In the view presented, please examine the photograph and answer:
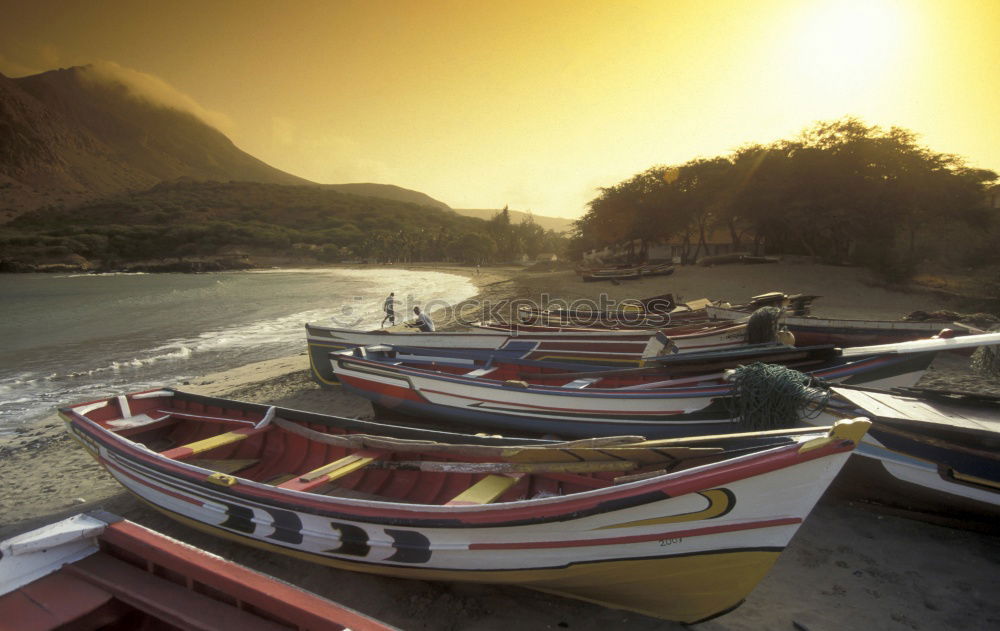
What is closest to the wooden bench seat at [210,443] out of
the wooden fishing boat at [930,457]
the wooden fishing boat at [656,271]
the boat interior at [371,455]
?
the boat interior at [371,455]

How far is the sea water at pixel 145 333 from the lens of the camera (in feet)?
42.6

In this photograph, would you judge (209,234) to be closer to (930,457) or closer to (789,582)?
(789,582)

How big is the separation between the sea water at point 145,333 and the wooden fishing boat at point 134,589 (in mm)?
10124

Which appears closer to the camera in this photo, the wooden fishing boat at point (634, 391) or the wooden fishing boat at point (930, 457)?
the wooden fishing boat at point (930, 457)

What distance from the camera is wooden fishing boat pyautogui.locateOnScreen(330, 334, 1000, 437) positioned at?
6.38 meters

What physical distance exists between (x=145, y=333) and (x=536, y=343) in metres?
20.2

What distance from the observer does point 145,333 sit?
69.3 feet

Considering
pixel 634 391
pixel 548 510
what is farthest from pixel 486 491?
pixel 634 391

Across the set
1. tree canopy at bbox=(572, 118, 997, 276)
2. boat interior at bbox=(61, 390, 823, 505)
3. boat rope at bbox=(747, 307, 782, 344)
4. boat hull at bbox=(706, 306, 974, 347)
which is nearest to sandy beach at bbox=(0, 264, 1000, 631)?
boat interior at bbox=(61, 390, 823, 505)

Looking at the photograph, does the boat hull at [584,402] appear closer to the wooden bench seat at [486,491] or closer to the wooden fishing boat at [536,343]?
the wooden fishing boat at [536,343]

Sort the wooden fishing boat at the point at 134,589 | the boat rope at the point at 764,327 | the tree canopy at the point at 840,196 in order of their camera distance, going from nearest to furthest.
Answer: the wooden fishing boat at the point at 134,589 → the boat rope at the point at 764,327 → the tree canopy at the point at 840,196

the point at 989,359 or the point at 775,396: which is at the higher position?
the point at 775,396

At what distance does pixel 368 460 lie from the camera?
4.86 metres

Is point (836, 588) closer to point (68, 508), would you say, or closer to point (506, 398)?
point (506, 398)
